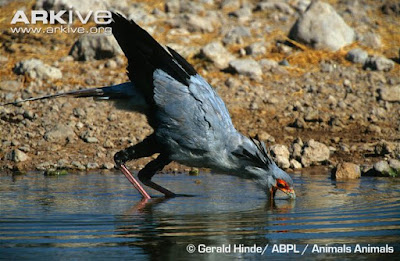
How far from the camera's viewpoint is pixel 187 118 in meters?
7.47

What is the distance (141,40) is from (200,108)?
0.89 metres

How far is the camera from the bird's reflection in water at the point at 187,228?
205 inches

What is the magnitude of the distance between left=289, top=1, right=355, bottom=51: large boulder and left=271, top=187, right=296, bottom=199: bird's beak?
262 inches

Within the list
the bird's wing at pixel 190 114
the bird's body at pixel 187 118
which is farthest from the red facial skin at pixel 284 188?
the bird's wing at pixel 190 114

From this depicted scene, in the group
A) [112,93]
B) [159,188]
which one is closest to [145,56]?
[112,93]

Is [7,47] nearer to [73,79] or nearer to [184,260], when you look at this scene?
[73,79]

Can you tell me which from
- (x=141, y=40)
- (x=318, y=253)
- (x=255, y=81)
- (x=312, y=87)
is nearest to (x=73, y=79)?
(x=255, y=81)

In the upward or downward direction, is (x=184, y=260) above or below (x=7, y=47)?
below

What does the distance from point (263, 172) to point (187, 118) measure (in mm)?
936

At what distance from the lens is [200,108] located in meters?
7.45

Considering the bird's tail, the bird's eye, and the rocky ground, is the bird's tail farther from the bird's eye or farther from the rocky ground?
the rocky ground

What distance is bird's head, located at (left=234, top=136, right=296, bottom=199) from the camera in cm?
750

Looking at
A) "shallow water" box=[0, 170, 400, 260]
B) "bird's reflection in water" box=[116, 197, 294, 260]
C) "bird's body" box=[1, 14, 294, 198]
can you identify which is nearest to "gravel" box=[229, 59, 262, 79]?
"shallow water" box=[0, 170, 400, 260]

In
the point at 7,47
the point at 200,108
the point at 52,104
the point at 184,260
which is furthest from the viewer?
the point at 7,47
